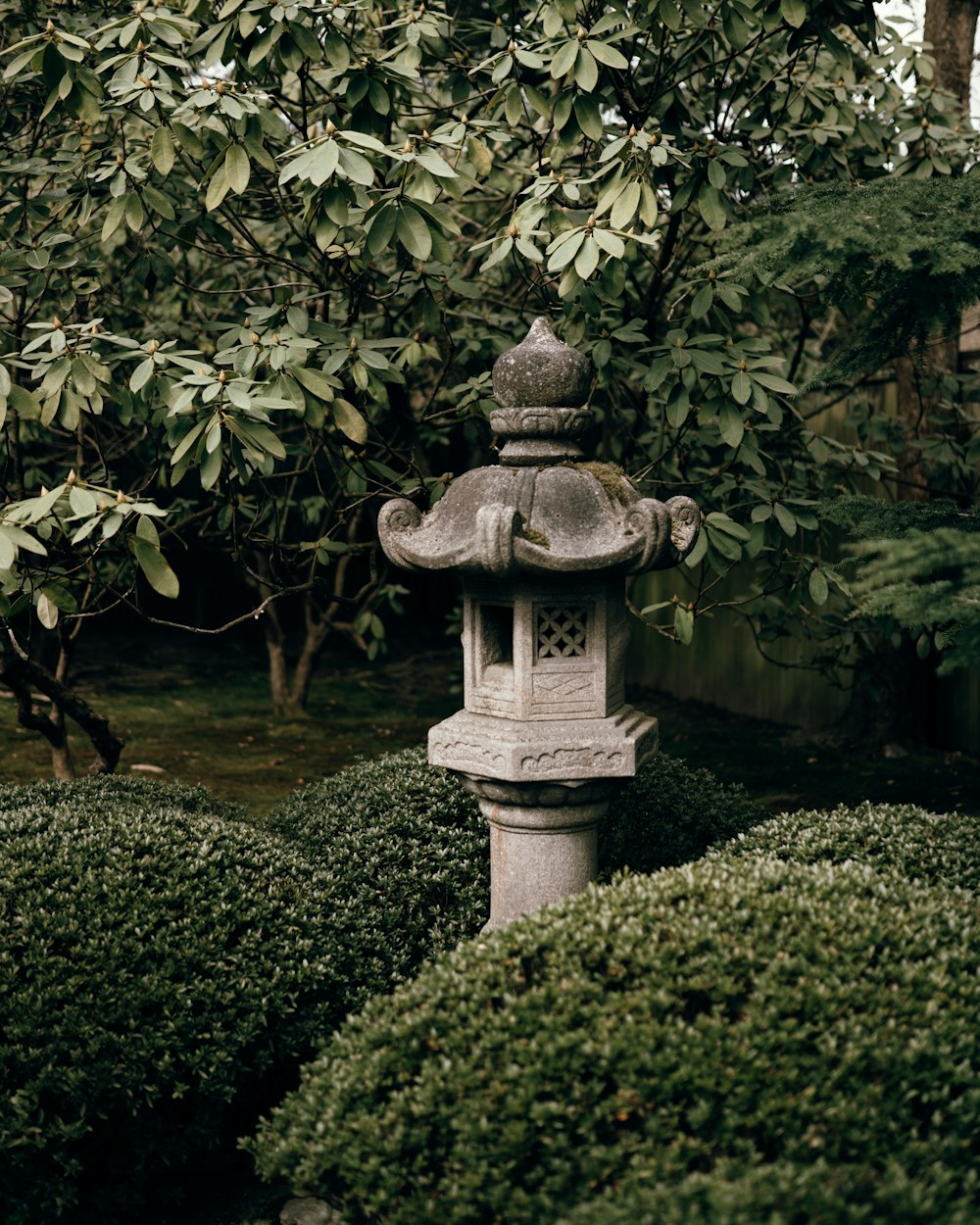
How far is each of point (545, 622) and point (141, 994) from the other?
1585 mm

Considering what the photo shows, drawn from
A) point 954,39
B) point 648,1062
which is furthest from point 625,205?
point 954,39

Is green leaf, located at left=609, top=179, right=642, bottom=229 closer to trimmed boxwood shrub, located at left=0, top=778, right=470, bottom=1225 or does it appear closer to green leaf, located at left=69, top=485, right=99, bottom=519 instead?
green leaf, located at left=69, top=485, right=99, bottom=519

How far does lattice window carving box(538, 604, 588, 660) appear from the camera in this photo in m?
3.93

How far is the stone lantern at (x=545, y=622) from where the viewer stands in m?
3.80

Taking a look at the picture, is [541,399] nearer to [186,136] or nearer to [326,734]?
[186,136]

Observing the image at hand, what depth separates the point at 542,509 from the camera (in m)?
3.80

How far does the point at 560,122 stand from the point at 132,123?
2.44 m

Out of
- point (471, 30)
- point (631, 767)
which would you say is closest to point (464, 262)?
point (471, 30)

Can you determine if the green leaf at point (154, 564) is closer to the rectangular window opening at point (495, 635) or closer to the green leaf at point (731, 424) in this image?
the rectangular window opening at point (495, 635)

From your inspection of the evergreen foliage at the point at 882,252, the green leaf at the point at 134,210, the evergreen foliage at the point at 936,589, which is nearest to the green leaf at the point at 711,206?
the evergreen foliage at the point at 882,252

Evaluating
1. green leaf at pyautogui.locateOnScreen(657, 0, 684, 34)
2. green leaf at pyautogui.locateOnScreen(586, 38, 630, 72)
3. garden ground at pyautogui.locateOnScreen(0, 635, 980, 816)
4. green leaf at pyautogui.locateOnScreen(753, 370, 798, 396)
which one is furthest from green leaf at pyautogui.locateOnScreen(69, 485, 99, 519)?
garden ground at pyautogui.locateOnScreen(0, 635, 980, 816)

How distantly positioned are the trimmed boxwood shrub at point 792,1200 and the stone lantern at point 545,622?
5.36ft

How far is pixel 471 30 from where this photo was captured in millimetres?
5672

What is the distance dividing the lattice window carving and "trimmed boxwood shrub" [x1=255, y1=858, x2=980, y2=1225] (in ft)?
3.28
